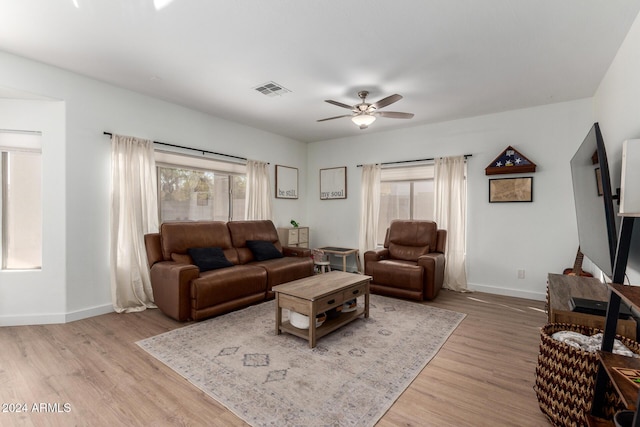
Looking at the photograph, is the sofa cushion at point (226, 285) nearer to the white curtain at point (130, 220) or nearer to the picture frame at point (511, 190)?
the white curtain at point (130, 220)

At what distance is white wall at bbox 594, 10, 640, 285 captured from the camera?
2.09 meters

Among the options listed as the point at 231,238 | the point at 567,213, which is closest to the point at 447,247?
the point at 567,213

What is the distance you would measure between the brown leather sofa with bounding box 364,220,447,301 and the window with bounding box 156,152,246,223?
7.99 ft

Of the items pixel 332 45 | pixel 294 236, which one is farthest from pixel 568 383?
pixel 294 236

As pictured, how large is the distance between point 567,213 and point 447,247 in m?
1.57

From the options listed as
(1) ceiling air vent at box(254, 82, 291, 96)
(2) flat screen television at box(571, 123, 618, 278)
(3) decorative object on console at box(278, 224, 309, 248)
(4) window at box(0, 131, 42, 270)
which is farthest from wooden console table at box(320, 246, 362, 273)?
(4) window at box(0, 131, 42, 270)

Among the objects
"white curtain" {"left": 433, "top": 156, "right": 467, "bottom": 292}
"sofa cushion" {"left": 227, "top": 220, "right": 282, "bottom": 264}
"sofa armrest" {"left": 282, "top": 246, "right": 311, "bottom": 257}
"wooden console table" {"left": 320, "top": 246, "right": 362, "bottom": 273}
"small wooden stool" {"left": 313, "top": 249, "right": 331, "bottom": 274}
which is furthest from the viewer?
"small wooden stool" {"left": 313, "top": 249, "right": 331, "bottom": 274}

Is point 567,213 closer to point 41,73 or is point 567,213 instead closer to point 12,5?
point 12,5

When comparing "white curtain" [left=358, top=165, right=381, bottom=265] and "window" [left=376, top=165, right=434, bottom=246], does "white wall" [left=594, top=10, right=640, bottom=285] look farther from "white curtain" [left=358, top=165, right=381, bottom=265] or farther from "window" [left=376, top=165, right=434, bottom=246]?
"white curtain" [left=358, top=165, right=381, bottom=265]

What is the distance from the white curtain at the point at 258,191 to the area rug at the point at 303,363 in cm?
208

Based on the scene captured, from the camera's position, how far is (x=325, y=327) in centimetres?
281

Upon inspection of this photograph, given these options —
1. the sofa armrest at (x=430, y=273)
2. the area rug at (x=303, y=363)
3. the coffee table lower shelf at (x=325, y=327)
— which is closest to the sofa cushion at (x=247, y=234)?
the area rug at (x=303, y=363)

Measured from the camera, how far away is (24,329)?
115 inches

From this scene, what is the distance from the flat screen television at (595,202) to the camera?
162cm
